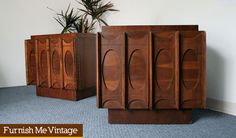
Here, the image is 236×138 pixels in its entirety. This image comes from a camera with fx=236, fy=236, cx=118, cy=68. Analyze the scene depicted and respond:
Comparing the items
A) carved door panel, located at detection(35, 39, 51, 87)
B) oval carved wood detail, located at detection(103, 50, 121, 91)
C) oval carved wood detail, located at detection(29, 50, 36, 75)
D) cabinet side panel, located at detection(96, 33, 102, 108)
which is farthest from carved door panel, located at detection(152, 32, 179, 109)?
oval carved wood detail, located at detection(29, 50, 36, 75)

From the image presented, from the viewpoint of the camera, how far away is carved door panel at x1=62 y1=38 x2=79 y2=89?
9.80ft

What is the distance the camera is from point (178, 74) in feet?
6.46

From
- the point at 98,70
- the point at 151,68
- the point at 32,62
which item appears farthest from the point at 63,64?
the point at 151,68

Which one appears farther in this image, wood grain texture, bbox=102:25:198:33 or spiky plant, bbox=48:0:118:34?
spiky plant, bbox=48:0:118:34

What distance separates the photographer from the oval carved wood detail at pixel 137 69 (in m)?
2.00

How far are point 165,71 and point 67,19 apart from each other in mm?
2541

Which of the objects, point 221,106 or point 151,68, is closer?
point 151,68

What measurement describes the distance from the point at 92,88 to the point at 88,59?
435 mm

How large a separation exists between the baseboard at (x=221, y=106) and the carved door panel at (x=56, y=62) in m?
1.83

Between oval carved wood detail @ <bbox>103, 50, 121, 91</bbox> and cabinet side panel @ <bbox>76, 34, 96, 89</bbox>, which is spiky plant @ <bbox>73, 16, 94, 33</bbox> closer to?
cabinet side panel @ <bbox>76, 34, 96, 89</bbox>

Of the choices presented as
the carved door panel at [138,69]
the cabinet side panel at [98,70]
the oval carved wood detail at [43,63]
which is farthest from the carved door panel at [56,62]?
the carved door panel at [138,69]

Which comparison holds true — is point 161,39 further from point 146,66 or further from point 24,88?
point 24,88

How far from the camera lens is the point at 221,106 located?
2445 mm

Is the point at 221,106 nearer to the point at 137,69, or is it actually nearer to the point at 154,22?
the point at 137,69
